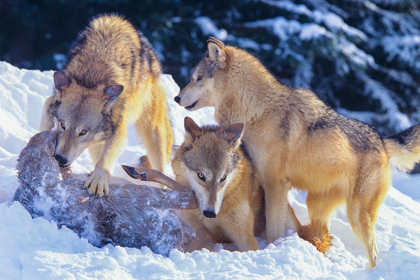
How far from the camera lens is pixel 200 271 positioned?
171 inches

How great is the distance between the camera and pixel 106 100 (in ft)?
17.0

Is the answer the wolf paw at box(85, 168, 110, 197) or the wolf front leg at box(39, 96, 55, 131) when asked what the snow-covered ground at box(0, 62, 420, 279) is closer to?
the wolf paw at box(85, 168, 110, 197)

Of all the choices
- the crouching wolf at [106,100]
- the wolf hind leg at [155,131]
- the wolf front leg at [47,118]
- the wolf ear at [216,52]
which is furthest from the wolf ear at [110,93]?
the wolf ear at [216,52]

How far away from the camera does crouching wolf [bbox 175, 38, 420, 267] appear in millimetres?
5910

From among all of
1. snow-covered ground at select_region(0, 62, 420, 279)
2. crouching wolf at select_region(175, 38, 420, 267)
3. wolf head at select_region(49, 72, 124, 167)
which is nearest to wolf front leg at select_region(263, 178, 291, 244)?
crouching wolf at select_region(175, 38, 420, 267)

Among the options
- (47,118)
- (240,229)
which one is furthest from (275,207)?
(47,118)

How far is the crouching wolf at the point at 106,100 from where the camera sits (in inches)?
195

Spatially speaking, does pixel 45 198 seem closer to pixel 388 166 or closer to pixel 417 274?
pixel 417 274

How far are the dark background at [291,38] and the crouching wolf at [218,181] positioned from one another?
7347 mm

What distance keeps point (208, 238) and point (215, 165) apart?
96 centimetres

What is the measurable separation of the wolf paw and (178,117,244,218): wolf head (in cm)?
90

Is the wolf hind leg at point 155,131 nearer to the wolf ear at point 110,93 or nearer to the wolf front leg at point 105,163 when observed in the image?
the wolf front leg at point 105,163

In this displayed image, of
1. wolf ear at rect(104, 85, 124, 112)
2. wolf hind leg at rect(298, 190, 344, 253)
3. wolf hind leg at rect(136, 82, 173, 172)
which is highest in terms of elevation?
wolf ear at rect(104, 85, 124, 112)

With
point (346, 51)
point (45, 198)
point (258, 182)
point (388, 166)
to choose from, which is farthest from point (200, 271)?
point (346, 51)
